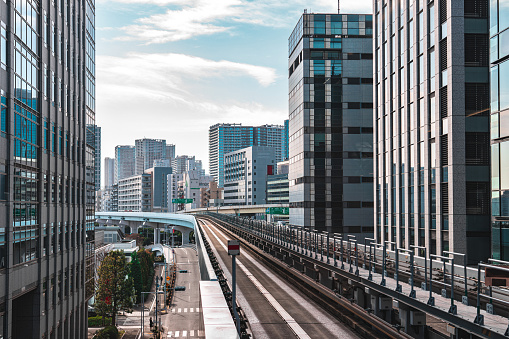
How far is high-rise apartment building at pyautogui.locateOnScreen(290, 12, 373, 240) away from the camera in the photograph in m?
63.2

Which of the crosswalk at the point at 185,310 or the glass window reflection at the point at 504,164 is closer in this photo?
the glass window reflection at the point at 504,164

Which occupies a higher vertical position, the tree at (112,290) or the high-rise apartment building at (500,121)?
the high-rise apartment building at (500,121)

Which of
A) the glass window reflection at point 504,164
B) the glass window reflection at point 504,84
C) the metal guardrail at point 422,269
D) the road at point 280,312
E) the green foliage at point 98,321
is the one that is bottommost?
the green foliage at point 98,321

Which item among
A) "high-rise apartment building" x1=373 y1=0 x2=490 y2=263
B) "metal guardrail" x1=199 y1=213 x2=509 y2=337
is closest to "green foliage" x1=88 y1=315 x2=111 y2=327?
"metal guardrail" x1=199 y1=213 x2=509 y2=337

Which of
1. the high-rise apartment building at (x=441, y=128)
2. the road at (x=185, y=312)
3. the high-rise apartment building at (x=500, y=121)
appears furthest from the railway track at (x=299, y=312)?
the road at (x=185, y=312)

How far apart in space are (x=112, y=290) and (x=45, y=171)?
3318 cm

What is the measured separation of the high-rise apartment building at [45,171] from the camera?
25781mm

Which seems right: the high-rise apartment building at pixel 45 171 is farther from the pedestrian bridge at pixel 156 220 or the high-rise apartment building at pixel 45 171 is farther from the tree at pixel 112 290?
the pedestrian bridge at pixel 156 220

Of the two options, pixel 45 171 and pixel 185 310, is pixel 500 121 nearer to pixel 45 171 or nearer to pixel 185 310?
pixel 45 171

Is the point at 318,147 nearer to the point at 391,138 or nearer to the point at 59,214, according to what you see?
the point at 391,138

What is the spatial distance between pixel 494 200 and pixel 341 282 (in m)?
8.17

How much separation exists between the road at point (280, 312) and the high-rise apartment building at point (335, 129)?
28.2 metres

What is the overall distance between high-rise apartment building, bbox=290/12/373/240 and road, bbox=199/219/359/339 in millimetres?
28200

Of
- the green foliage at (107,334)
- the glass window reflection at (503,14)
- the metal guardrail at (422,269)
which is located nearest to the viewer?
the metal guardrail at (422,269)
